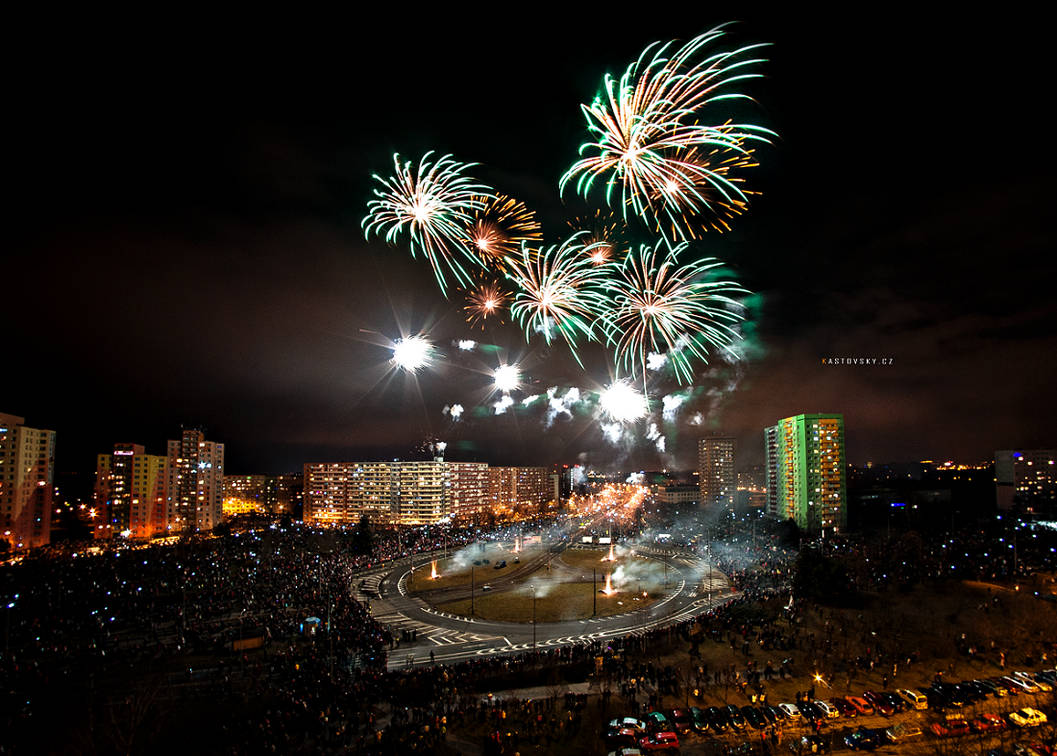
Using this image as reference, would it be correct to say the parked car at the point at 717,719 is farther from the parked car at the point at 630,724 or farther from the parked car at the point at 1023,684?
the parked car at the point at 1023,684

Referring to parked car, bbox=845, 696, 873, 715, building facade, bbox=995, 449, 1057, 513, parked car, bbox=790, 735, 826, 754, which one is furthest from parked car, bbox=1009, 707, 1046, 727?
building facade, bbox=995, 449, 1057, 513

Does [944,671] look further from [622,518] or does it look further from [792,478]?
[622,518]

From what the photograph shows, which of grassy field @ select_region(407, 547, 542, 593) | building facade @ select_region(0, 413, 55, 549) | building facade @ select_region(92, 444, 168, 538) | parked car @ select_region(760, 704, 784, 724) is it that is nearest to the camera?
parked car @ select_region(760, 704, 784, 724)

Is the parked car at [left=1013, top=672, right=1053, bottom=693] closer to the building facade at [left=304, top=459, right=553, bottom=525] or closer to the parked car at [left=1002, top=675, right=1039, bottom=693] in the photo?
the parked car at [left=1002, top=675, right=1039, bottom=693]

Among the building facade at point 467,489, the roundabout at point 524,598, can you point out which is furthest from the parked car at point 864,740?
the building facade at point 467,489

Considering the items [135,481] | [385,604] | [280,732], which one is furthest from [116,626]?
[135,481]

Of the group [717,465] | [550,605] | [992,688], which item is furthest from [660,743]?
[717,465]
